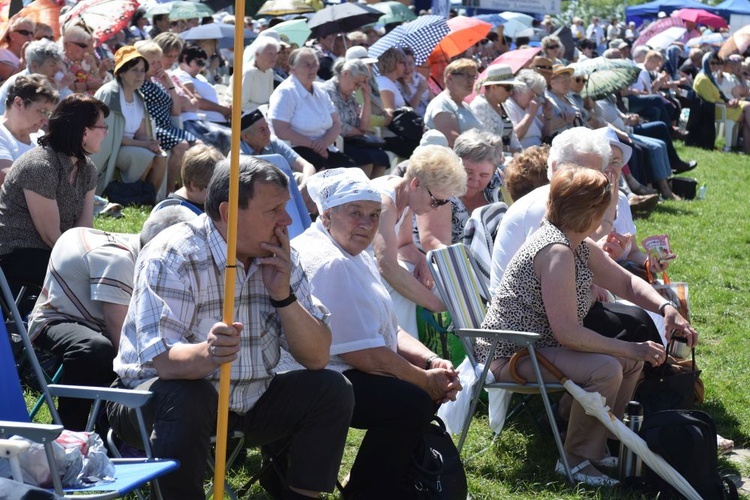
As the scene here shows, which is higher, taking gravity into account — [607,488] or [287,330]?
[287,330]

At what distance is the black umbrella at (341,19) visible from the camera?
550 inches

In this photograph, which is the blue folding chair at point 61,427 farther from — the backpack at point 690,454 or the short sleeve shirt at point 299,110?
the short sleeve shirt at point 299,110

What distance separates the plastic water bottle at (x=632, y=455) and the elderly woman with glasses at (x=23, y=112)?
3767 mm

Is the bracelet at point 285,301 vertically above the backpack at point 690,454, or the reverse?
the bracelet at point 285,301

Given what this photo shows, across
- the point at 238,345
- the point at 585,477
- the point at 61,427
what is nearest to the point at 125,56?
the point at 585,477

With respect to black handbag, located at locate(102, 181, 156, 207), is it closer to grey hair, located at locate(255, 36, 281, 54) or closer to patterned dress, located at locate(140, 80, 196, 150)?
patterned dress, located at locate(140, 80, 196, 150)

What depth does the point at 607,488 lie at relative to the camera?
441 centimetres

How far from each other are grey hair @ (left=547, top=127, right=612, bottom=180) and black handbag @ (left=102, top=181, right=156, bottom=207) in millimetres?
4143

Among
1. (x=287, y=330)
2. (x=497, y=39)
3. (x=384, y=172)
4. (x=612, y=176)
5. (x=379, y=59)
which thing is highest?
(x=287, y=330)

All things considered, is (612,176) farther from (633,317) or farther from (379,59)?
(379,59)

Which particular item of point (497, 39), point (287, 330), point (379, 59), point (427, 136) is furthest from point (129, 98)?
point (497, 39)

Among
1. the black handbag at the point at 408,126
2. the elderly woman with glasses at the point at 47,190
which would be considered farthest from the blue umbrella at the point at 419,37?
the elderly woman with glasses at the point at 47,190

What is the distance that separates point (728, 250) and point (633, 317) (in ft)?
17.2

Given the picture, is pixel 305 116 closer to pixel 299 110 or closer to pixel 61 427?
pixel 299 110
